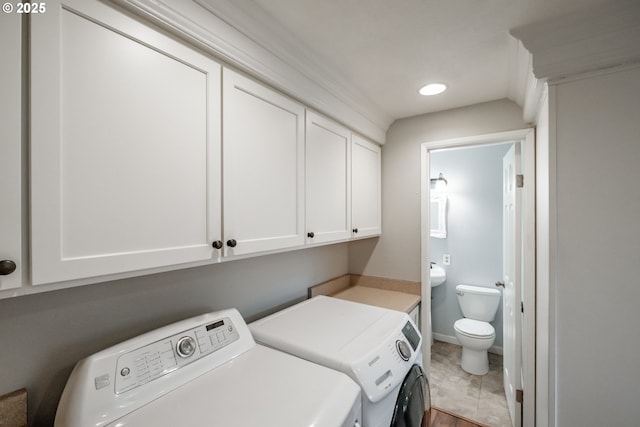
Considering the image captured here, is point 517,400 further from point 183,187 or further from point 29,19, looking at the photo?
point 29,19

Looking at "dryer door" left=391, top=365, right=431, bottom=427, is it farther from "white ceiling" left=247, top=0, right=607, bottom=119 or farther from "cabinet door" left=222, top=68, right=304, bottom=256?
"white ceiling" left=247, top=0, right=607, bottom=119

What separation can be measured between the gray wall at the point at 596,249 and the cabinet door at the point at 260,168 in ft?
3.86

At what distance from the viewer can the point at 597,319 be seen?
3.68 ft

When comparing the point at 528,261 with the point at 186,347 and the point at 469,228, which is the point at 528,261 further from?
the point at 186,347

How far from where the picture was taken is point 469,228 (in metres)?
3.16

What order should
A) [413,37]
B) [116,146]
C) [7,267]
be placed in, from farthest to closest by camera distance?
[413,37]
[116,146]
[7,267]

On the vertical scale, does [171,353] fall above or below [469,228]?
below

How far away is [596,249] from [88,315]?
197cm

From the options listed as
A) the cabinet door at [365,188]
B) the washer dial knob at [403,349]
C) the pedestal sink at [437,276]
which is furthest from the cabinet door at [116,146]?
the pedestal sink at [437,276]

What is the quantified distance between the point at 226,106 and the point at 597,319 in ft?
5.70

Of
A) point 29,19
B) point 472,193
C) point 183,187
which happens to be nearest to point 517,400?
point 472,193

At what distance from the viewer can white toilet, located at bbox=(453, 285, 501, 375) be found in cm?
259
